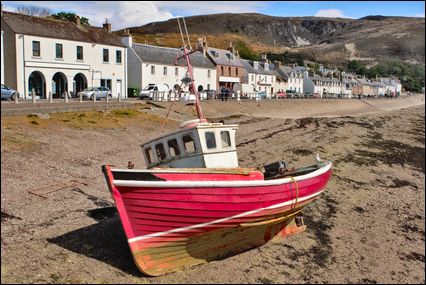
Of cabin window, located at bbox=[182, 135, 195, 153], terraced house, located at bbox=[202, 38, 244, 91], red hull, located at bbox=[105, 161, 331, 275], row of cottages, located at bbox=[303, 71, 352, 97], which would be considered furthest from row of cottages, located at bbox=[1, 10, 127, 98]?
row of cottages, located at bbox=[303, 71, 352, 97]

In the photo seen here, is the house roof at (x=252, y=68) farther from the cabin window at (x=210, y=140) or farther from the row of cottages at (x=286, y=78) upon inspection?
the cabin window at (x=210, y=140)

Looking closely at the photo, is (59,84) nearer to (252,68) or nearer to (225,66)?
(225,66)

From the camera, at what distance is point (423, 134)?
40.8 m

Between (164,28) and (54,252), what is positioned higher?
(164,28)

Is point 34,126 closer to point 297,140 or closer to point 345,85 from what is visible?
point 297,140

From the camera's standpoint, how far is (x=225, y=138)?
42.7 ft

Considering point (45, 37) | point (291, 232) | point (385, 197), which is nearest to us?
point (291, 232)

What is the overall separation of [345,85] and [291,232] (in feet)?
403

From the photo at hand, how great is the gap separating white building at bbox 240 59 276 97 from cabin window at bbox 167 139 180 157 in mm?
64162

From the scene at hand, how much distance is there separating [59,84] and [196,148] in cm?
3466

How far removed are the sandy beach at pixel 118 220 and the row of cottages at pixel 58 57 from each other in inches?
593

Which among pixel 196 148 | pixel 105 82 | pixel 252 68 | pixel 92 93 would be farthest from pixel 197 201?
pixel 252 68

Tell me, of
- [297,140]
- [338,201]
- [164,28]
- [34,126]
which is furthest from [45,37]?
[164,28]

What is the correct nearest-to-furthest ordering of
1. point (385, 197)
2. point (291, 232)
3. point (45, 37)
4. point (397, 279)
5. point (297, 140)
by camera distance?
point (397, 279) < point (291, 232) < point (385, 197) < point (297, 140) < point (45, 37)
